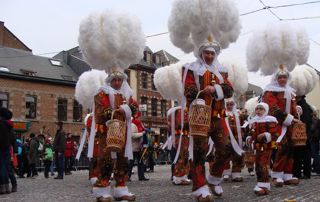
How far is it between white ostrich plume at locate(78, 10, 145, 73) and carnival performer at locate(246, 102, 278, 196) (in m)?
2.43

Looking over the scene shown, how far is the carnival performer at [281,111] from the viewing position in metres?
8.68

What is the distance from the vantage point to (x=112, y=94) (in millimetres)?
7379

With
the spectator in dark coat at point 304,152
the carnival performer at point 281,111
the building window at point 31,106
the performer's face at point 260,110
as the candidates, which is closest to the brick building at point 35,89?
the building window at point 31,106

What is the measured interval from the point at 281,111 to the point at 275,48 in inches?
47.1

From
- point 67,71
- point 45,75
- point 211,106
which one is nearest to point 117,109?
point 211,106

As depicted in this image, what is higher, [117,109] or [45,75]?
[45,75]

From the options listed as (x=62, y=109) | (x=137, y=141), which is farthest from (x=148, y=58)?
(x=137, y=141)

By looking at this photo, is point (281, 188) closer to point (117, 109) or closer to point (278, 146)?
point (278, 146)

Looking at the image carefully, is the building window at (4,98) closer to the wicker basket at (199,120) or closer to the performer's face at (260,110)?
the performer's face at (260,110)

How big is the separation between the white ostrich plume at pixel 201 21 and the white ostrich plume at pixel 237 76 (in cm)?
429

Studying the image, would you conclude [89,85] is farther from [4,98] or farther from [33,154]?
[4,98]

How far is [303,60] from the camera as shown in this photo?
30.7 ft

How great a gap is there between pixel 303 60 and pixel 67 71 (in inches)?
1502

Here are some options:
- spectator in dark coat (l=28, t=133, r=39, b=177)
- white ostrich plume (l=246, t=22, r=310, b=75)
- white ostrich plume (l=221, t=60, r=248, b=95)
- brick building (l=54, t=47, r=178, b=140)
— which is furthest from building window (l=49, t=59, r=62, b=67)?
white ostrich plume (l=246, t=22, r=310, b=75)
